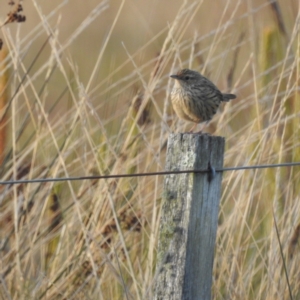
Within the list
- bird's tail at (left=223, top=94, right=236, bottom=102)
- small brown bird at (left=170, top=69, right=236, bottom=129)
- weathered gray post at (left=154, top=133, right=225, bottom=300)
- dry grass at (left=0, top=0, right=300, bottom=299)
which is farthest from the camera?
bird's tail at (left=223, top=94, right=236, bottom=102)

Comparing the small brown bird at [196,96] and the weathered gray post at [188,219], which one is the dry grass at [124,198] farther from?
the weathered gray post at [188,219]

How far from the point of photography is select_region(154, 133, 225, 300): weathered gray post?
2086 millimetres

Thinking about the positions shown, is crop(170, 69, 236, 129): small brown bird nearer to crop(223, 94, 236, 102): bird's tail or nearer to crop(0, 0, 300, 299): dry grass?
crop(223, 94, 236, 102): bird's tail

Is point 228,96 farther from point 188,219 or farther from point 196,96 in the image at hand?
point 188,219

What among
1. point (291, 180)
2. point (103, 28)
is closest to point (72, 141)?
point (291, 180)

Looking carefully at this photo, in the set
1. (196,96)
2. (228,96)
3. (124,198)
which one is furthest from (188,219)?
(228,96)

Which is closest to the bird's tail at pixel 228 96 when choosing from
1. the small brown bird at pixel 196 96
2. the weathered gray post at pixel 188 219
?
the small brown bird at pixel 196 96

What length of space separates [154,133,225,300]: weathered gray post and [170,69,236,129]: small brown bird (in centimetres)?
140

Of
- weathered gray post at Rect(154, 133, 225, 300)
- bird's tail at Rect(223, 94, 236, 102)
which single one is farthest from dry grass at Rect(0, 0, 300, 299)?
weathered gray post at Rect(154, 133, 225, 300)

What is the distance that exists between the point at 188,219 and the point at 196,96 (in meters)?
1.70

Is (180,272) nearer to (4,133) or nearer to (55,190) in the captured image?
(55,190)

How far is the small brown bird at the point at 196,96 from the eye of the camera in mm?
3578

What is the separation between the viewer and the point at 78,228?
339 centimetres

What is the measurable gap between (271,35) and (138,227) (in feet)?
3.59
